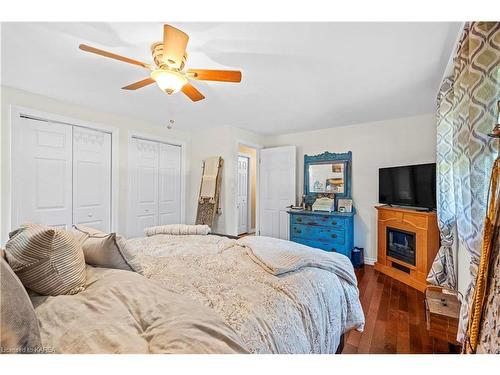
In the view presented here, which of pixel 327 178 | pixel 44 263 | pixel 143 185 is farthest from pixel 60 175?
pixel 327 178

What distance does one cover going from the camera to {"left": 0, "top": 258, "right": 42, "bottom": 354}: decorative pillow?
1.89ft

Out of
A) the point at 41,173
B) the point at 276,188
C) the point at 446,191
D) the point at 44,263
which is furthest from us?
the point at 276,188

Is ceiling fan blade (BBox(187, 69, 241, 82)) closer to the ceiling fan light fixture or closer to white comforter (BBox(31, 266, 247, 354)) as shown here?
the ceiling fan light fixture

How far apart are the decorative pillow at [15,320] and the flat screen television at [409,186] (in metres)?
3.59

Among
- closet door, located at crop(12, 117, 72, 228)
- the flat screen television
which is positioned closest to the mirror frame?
the flat screen television

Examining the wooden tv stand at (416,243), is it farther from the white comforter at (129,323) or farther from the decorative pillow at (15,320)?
the decorative pillow at (15,320)

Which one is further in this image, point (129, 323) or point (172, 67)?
point (172, 67)

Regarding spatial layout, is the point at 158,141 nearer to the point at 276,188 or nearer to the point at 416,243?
the point at 276,188

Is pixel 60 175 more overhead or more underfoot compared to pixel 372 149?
more underfoot

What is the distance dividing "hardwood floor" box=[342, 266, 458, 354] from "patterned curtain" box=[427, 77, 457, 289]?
1.41 ft

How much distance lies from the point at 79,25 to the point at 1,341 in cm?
181

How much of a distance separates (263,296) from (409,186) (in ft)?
9.81

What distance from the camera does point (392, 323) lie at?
2.13 meters

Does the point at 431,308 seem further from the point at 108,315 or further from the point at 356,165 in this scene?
the point at 356,165
